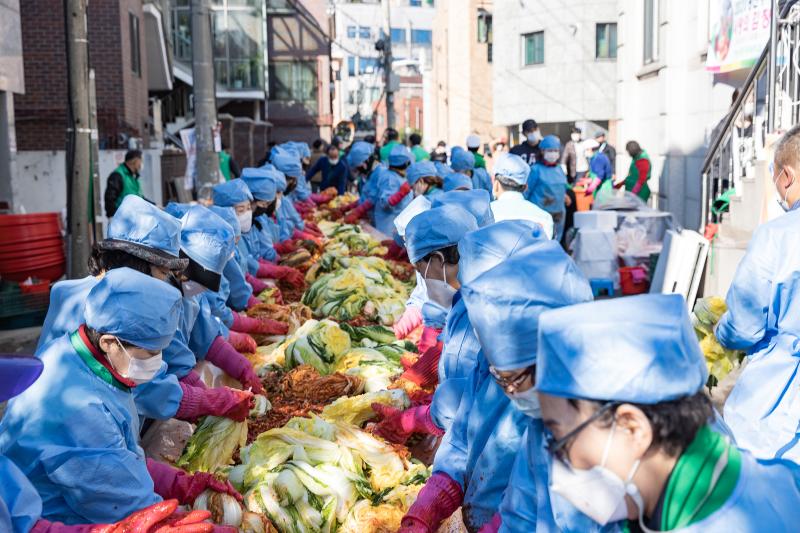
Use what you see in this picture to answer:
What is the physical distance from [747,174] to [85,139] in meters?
6.71

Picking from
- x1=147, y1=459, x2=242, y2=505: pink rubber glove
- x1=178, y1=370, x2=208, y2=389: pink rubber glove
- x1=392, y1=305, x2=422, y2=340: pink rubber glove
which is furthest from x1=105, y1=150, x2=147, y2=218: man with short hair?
x1=147, y1=459, x2=242, y2=505: pink rubber glove

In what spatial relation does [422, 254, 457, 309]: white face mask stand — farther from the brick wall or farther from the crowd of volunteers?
the brick wall

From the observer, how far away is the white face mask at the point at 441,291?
4.22 m

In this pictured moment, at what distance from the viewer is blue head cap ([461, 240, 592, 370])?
257cm

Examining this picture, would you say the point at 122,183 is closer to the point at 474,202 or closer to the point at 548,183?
the point at 548,183

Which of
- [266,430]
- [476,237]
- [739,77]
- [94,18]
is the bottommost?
[266,430]

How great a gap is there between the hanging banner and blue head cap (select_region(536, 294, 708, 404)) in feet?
29.6

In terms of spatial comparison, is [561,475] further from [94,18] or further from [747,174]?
[94,18]

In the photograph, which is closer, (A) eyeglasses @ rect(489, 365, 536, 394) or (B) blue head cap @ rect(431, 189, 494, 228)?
(A) eyeglasses @ rect(489, 365, 536, 394)

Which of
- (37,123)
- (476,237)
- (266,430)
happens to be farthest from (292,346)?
(37,123)

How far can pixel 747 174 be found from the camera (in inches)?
400

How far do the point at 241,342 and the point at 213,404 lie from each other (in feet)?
5.02

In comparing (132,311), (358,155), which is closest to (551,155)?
(358,155)

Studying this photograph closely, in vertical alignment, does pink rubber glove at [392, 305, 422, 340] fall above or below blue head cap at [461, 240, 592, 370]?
below
